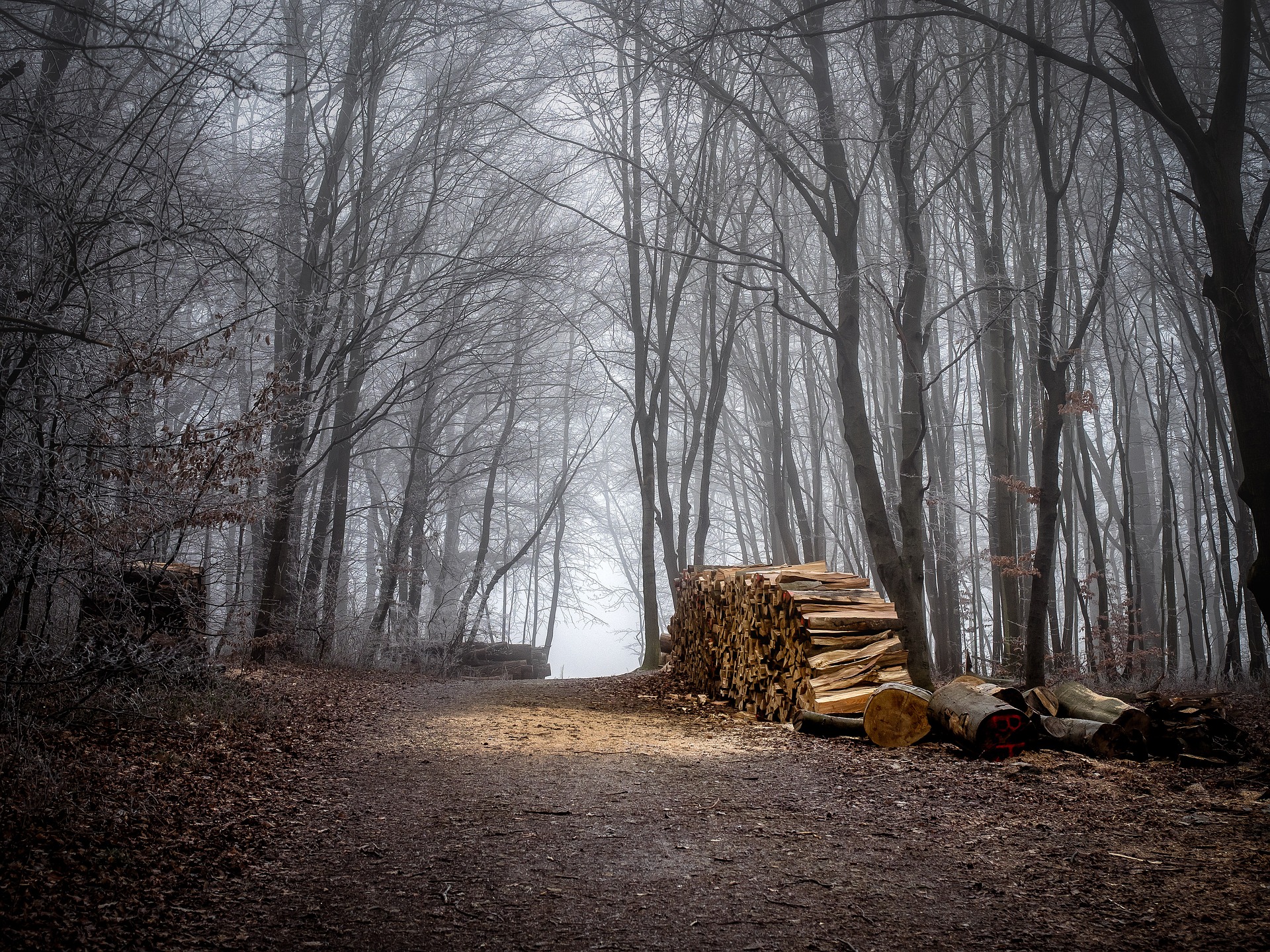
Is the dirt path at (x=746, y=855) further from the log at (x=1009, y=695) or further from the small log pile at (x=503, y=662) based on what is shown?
the small log pile at (x=503, y=662)

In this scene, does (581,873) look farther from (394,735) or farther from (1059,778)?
(394,735)

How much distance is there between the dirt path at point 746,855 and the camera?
2.65m

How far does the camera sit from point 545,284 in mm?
12227

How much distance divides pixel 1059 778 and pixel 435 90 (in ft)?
39.6

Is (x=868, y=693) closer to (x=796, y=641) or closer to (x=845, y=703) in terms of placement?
(x=845, y=703)

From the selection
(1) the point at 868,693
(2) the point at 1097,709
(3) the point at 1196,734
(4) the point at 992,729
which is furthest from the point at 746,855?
(3) the point at 1196,734

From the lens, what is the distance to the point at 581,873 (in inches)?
127

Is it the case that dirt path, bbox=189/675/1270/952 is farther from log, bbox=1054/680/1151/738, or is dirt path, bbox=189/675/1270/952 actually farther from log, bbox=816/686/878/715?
log, bbox=816/686/878/715

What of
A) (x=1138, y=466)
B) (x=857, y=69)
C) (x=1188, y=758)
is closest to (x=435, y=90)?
(x=857, y=69)

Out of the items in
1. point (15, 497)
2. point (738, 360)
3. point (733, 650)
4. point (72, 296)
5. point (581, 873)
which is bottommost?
point (581, 873)

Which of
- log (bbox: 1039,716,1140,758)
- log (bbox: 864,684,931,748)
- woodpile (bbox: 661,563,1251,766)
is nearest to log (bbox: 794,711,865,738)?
woodpile (bbox: 661,563,1251,766)

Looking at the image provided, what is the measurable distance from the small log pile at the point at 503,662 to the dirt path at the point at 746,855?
1076cm

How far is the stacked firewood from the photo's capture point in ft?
20.4

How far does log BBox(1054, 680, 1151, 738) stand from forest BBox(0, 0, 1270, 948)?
110cm
